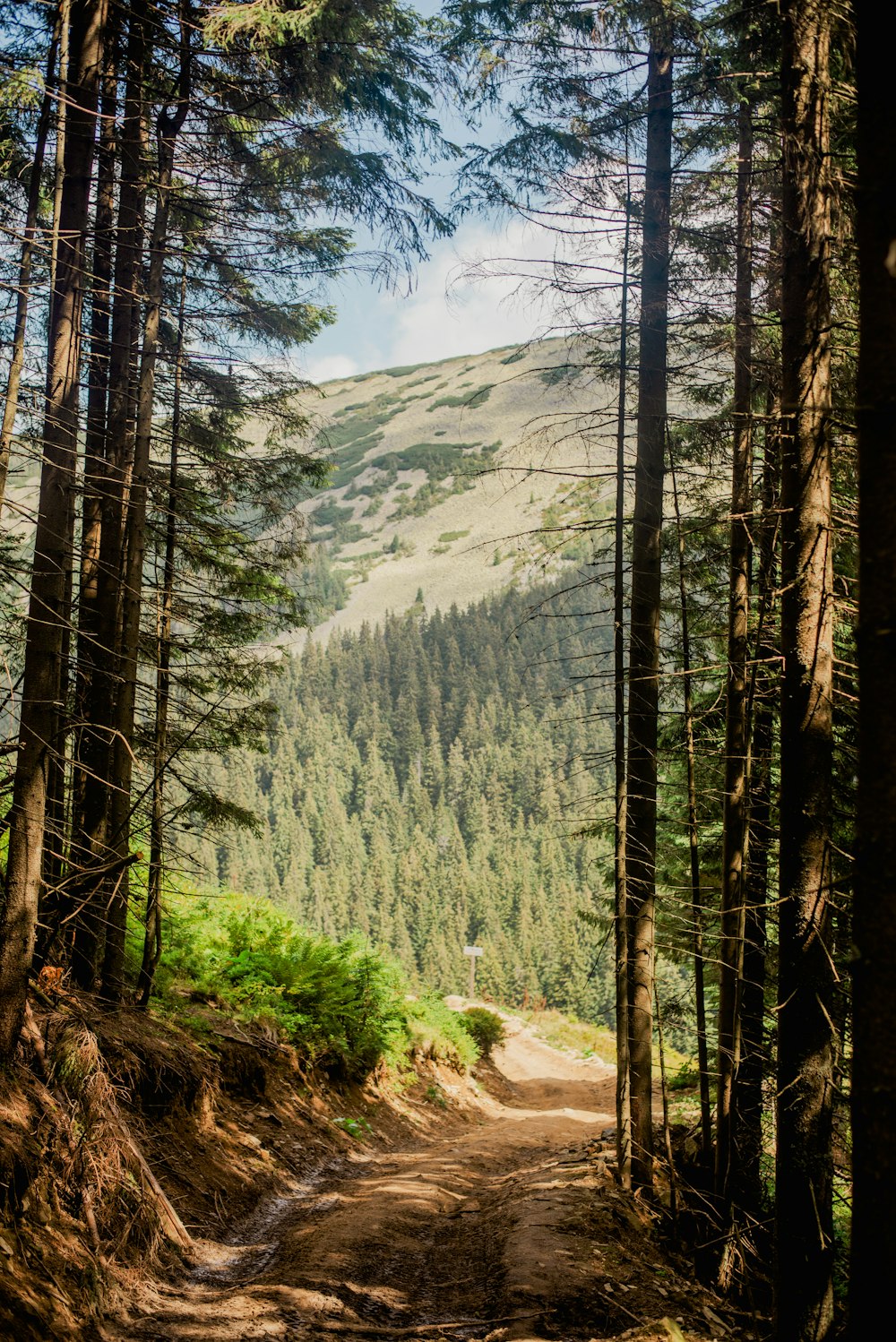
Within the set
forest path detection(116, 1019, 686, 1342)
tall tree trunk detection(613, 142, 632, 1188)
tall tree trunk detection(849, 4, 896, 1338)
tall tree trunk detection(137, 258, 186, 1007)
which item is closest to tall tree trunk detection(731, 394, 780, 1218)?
tall tree trunk detection(613, 142, 632, 1188)

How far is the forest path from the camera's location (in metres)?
4.47

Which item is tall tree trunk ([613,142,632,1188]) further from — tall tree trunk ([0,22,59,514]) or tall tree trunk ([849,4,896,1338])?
tall tree trunk ([0,22,59,514])

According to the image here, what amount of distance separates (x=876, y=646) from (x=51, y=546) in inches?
204

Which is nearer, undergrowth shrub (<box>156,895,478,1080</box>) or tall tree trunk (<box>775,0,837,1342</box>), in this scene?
tall tree trunk (<box>775,0,837,1342</box>)

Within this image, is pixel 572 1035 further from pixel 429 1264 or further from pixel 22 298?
pixel 22 298

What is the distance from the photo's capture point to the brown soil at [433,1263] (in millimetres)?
4461

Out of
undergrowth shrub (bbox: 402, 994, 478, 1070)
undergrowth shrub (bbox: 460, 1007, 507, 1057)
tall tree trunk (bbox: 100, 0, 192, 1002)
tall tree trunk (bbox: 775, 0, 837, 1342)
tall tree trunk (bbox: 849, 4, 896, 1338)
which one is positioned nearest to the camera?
tall tree trunk (bbox: 849, 4, 896, 1338)

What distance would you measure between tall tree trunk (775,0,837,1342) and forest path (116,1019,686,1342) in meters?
1.23

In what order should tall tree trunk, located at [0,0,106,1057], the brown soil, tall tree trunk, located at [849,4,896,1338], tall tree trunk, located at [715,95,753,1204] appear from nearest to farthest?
1. tall tree trunk, located at [849,4,896,1338]
2. the brown soil
3. tall tree trunk, located at [0,0,106,1057]
4. tall tree trunk, located at [715,95,753,1204]

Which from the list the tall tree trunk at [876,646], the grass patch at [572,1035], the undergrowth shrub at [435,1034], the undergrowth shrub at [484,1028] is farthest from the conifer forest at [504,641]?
the grass patch at [572,1035]

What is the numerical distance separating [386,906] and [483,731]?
50894 millimetres

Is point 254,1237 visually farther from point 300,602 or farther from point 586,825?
point 300,602

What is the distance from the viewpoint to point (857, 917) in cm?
242

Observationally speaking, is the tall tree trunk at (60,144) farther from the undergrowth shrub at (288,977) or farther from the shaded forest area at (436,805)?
the shaded forest area at (436,805)
